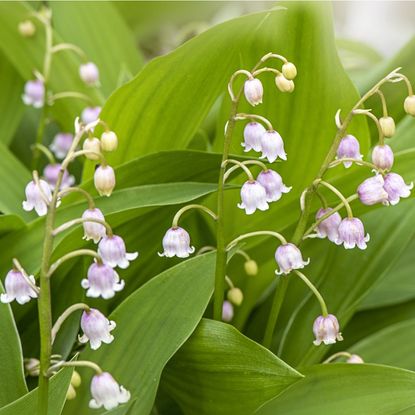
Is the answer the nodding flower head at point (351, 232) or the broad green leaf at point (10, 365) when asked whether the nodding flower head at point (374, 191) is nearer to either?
the nodding flower head at point (351, 232)

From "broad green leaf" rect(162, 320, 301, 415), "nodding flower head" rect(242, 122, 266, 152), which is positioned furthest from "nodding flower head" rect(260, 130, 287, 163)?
"broad green leaf" rect(162, 320, 301, 415)

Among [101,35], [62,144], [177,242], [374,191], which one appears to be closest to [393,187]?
[374,191]

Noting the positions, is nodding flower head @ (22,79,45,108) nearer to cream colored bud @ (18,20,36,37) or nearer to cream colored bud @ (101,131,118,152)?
cream colored bud @ (18,20,36,37)

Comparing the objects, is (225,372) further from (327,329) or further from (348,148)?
(348,148)

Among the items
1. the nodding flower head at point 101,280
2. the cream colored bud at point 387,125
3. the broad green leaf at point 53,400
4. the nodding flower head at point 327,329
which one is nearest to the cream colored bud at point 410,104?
the cream colored bud at point 387,125

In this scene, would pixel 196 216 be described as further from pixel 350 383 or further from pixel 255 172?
pixel 350 383

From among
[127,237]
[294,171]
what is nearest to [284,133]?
[294,171]
